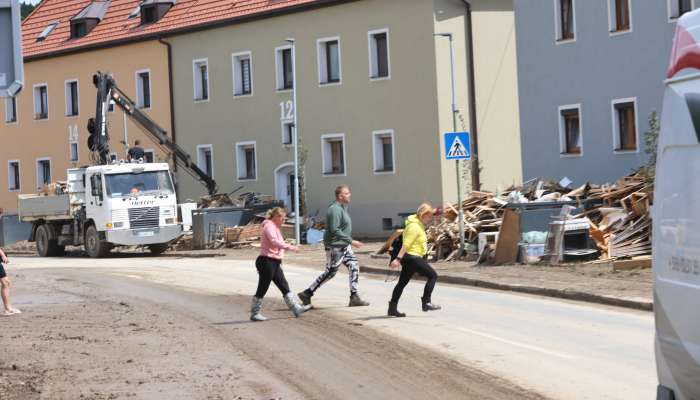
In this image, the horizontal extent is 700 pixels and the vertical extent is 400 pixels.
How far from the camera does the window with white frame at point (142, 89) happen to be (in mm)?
52244

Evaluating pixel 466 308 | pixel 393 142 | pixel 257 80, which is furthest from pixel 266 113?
pixel 466 308

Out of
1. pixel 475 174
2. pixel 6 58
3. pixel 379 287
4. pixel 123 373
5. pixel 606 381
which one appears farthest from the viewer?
pixel 475 174

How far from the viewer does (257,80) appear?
47156 mm

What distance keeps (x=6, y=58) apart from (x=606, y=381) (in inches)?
230

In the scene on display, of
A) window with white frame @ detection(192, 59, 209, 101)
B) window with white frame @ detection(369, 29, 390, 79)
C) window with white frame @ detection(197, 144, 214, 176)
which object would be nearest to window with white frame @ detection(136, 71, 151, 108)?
window with white frame @ detection(192, 59, 209, 101)

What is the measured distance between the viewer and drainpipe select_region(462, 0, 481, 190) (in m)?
41.6

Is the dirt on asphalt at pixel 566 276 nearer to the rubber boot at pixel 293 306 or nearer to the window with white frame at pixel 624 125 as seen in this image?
the rubber boot at pixel 293 306

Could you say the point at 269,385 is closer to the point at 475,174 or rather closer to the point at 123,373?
the point at 123,373

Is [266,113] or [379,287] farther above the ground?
[266,113]

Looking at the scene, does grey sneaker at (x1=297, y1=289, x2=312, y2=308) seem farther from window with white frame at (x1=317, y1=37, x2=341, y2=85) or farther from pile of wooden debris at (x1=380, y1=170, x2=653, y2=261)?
window with white frame at (x1=317, y1=37, x2=341, y2=85)

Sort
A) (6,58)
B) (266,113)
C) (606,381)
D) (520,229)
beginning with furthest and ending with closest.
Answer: (266,113) < (520,229) < (606,381) < (6,58)

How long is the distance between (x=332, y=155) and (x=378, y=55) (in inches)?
168

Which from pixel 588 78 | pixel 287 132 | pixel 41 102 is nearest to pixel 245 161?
pixel 287 132

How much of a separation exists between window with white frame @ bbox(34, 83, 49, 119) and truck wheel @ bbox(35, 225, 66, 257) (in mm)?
17007
